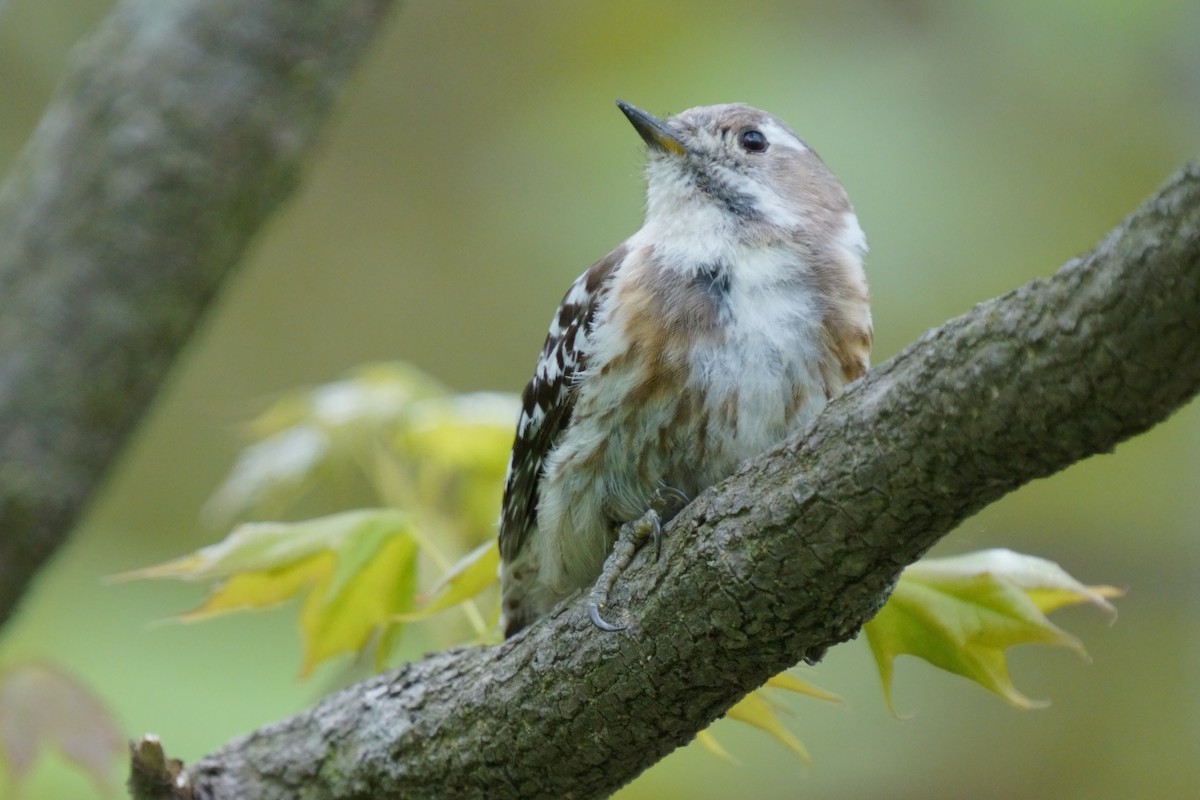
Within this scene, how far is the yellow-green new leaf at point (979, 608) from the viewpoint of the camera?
7.81 ft

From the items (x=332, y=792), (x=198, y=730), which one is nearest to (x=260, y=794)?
(x=332, y=792)

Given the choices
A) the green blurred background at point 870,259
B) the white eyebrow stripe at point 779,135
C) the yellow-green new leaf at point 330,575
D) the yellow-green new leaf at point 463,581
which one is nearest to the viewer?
the yellow-green new leaf at point 463,581

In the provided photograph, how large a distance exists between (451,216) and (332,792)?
538 centimetres

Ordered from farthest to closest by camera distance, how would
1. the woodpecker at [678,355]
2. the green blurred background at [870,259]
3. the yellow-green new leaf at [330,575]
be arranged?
1. the green blurred background at [870,259]
2. the yellow-green new leaf at [330,575]
3. the woodpecker at [678,355]

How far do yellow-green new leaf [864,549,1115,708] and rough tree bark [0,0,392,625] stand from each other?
1.83m

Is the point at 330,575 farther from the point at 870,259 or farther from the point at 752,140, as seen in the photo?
the point at 870,259

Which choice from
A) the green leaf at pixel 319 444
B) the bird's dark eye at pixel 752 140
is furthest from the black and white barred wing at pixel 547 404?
the green leaf at pixel 319 444

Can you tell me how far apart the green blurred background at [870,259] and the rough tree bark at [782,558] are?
6.35ft

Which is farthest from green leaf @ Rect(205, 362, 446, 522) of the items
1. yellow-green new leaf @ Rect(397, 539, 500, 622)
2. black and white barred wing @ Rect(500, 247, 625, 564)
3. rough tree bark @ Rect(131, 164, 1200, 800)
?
rough tree bark @ Rect(131, 164, 1200, 800)

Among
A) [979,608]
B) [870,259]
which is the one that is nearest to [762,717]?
[979,608]

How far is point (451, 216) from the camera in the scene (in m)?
7.61

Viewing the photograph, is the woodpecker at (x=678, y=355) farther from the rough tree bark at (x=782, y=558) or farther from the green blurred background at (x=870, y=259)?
the green blurred background at (x=870, y=259)

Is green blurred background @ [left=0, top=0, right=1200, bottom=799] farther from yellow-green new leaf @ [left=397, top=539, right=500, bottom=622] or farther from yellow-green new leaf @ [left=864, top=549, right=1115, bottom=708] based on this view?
yellow-green new leaf @ [left=864, top=549, right=1115, bottom=708]

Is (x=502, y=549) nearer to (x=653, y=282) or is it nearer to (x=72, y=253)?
(x=653, y=282)
